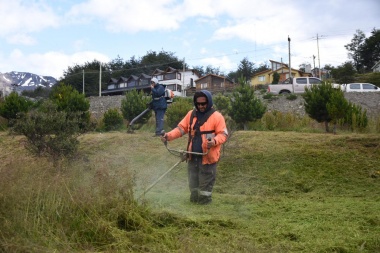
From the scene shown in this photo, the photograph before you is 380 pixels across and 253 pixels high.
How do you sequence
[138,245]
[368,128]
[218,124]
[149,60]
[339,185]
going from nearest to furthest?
1. [138,245]
2. [218,124]
3. [339,185]
4. [368,128]
5. [149,60]

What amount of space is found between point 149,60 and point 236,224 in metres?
62.7

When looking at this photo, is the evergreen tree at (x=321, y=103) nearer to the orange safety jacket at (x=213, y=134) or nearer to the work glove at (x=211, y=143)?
the orange safety jacket at (x=213, y=134)

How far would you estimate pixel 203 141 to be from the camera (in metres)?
5.68

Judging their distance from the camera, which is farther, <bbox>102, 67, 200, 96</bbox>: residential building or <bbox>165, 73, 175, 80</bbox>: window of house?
<bbox>165, 73, 175, 80</bbox>: window of house

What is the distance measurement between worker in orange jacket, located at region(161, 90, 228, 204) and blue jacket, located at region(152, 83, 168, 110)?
4752mm

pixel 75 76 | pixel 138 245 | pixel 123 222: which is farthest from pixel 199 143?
pixel 75 76

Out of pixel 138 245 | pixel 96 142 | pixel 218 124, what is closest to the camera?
pixel 138 245

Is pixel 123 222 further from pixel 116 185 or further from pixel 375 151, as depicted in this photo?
pixel 375 151

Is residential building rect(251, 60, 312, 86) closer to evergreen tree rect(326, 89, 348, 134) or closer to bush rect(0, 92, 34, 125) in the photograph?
bush rect(0, 92, 34, 125)

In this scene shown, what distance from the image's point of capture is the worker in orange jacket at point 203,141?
5545 millimetres

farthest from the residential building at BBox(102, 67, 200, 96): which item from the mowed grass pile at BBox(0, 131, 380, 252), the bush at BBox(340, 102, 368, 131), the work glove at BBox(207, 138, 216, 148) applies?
the work glove at BBox(207, 138, 216, 148)

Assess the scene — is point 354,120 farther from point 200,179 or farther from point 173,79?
point 173,79

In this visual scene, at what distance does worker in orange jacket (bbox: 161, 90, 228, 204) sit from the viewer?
5545 mm

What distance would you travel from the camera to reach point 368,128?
12125 millimetres
